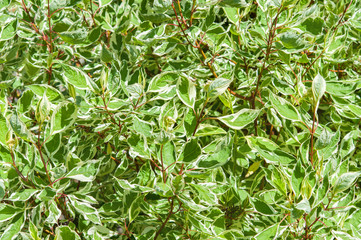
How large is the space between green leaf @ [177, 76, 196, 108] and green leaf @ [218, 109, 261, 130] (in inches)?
3.5

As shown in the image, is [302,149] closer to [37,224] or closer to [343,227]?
[343,227]

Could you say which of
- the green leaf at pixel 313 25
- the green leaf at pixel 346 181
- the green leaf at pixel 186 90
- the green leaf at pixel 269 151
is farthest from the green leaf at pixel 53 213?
the green leaf at pixel 313 25

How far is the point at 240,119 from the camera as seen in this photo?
99 cm

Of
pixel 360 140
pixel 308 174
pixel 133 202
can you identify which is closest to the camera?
pixel 308 174

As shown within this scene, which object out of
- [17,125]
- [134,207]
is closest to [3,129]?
[17,125]

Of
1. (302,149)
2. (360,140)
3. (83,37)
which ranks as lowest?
(360,140)

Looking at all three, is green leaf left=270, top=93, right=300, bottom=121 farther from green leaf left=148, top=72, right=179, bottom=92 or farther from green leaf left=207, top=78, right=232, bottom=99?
green leaf left=148, top=72, right=179, bottom=92

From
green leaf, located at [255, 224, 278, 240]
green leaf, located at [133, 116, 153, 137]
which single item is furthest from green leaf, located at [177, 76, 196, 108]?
green leaf, located at [255, 224, 278, 240]

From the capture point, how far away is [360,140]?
1.42m

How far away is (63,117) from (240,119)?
435mm

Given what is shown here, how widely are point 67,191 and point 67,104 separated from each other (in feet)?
1.23

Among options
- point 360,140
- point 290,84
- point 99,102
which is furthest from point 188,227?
point 360,140

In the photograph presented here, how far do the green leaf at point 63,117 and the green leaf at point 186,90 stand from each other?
0.85ft

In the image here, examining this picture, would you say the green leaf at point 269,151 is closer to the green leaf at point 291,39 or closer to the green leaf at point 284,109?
the green leaf at point 284,109
